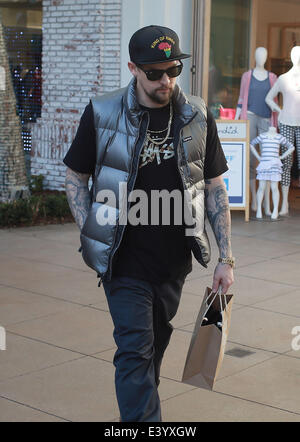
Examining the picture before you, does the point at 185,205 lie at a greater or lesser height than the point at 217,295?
greater

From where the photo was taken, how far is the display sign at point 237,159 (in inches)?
426

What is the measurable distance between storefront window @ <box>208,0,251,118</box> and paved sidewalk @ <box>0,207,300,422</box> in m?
3.95

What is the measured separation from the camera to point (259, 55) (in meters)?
11.3

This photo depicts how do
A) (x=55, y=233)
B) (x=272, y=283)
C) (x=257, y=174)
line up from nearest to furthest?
(x=272, y=283) < (x=55, y=233) < (x=257, y=174)

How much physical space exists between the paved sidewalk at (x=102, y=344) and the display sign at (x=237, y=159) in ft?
6.60

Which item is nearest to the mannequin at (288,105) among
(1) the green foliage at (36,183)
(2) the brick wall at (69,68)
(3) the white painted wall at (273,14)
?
(2) the brick wall at (69,68)

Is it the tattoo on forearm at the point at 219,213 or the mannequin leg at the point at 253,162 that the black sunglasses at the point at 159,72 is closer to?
the tattoo on forearm at the point at 219,213

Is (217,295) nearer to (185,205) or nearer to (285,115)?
(185,205)

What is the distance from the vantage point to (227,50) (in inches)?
481

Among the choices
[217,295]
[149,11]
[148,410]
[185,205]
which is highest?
[149,11]

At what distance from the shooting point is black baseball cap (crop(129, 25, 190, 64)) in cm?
354

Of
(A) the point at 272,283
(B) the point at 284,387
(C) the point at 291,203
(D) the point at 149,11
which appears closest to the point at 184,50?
(D) the point at 149,11

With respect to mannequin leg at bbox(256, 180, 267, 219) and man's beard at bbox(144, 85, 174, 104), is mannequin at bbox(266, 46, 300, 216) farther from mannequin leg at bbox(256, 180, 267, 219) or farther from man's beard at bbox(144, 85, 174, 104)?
man's beard at bbox(144, 85, 174, 104)
